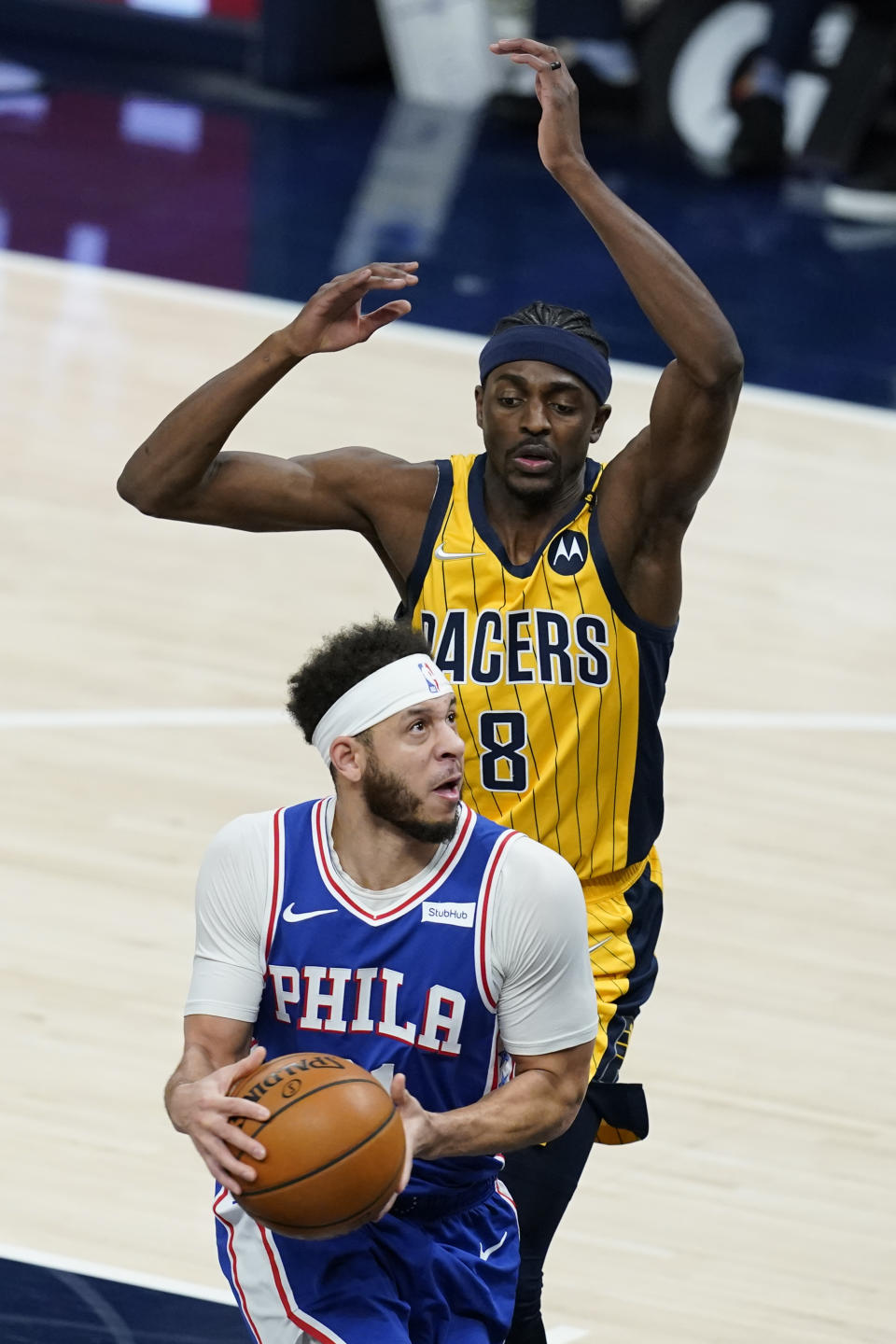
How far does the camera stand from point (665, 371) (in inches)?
183

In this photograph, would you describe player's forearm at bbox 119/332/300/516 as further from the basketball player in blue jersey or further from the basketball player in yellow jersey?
the basketball player in blue jersey

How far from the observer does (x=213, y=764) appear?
8.26 m

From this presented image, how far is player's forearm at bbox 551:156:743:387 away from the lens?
15.2 ft

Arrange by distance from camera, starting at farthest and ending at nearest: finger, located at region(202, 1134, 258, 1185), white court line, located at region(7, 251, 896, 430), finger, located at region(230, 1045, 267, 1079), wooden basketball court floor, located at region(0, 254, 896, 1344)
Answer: white court line, located at region(7, 251, 896, 430), wooden basketball court floor, located at region(0, 254, 896, 1344), finger, located at region(230, 1045, 267, 1079), finger, located at region(202, 1134, 258, 1185)

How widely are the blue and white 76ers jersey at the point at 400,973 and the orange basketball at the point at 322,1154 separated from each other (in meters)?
0.30

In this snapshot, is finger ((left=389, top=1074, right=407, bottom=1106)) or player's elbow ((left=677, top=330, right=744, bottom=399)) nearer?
finger ((left=389, top=1074, right=407, bottom=1106))

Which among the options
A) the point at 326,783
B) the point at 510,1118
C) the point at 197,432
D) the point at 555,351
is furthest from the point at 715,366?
the point at 326,783

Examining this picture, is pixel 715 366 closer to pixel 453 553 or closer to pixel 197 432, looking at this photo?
pixel 453 553

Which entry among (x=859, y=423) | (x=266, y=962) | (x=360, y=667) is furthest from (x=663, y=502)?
(x=859, y=423)

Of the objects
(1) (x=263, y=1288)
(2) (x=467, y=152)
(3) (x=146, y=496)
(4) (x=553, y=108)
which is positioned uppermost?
(2) (x=467, y=152)

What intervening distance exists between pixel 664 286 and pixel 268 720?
166 inches

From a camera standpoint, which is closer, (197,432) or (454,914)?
(454,914)

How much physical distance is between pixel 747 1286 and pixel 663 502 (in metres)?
2.08

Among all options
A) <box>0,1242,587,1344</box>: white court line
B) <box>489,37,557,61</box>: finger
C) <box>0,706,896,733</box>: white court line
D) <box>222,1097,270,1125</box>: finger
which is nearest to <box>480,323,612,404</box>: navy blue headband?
<box>489,37,557,61</box>: finger
